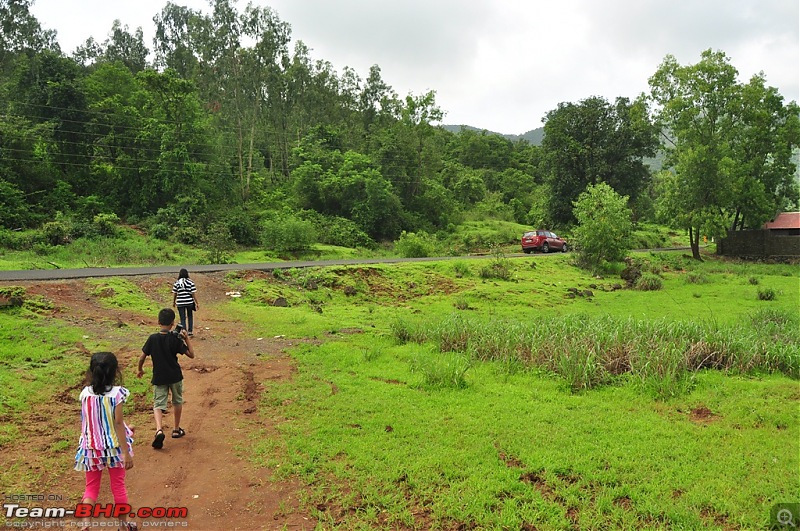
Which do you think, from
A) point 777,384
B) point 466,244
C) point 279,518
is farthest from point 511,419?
point 466,244

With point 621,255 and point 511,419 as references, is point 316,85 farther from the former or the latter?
point 511,419

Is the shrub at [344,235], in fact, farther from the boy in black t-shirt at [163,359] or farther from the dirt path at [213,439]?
the boy in black t-shirt at [163,359]

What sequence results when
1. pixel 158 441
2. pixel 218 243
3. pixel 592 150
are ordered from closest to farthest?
pixel 158 441
pixel 218 243
pixel 592 150

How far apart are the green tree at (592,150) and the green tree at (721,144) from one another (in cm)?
1013

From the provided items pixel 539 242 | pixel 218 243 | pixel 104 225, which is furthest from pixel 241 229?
pixel 539 242

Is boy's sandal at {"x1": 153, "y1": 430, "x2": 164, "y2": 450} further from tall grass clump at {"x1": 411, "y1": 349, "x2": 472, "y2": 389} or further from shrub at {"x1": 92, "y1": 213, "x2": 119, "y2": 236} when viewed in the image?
shrub at {"x1": 92, "y1": 213, "x2": 119, "y2": 236}

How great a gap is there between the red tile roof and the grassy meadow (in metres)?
26.8

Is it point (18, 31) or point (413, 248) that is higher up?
point (18, 31)

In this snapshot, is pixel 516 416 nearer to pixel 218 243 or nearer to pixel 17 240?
pixel 218 243

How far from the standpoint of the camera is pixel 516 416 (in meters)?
6.48

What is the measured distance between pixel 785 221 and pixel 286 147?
45.4 meters

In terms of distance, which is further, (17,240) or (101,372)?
(17,240)

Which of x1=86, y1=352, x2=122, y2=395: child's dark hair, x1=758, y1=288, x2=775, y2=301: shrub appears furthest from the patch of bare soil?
x1=758, y1=288, x2=775, y2=301: shrub

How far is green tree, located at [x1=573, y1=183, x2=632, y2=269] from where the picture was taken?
87.9ft
